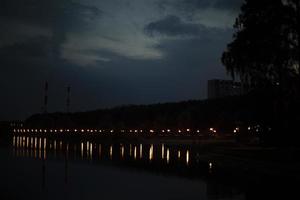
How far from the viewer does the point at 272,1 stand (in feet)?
113

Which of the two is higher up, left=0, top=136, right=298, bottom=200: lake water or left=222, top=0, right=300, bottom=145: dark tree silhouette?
left=222, top=0, right=300, bottom=145: dark tree silhouette

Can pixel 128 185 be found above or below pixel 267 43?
below

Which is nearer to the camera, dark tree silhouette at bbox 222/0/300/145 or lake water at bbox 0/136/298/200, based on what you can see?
lake water at bbox 0/136/298/200

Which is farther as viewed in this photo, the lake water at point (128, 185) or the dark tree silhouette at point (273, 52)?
the dark tree silhouette at point (273, 52)

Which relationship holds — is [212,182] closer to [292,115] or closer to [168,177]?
[168,177]

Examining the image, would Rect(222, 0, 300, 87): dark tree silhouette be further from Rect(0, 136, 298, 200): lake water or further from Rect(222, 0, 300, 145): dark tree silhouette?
Rect(0, 136, 298, 200): lake water

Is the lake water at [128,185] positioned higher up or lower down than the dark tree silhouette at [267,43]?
lower down

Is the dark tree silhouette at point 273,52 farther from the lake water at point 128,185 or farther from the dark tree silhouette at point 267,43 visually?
the lake water at point 128,185

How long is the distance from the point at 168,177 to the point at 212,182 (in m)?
4.43

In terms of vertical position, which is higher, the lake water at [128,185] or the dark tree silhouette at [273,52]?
the dark tree silhouette at [273,52]

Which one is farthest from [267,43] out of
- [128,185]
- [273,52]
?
[128,185]

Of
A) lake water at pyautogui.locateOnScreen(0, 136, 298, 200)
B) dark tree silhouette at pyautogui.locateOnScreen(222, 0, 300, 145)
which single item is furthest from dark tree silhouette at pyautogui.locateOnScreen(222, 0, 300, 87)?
lake water at pyautogui.locateOnScreen(0, 136, 298, 200)

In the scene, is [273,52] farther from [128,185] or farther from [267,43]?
[128,185]

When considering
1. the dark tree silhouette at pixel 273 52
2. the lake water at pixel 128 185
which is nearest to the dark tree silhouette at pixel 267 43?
the dark tree silhouette at pixel 273 52
